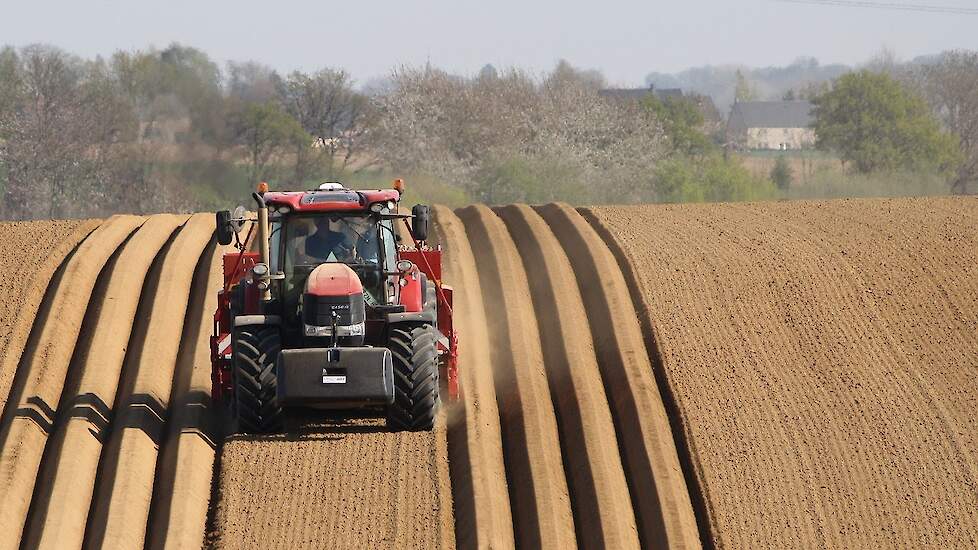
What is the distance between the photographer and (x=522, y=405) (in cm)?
1338

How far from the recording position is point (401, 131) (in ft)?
135

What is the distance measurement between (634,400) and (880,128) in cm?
3240

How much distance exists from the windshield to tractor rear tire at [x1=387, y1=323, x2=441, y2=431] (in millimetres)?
884

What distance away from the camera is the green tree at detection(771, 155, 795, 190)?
3925cm

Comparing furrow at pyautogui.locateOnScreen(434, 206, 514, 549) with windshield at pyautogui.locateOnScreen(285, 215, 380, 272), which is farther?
windshield at pyautogui.locateOnScreen(285, 215, 380, 272)

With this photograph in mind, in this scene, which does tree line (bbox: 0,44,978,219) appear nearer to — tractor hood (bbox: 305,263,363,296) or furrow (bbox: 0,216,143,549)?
furrow (bbox: 0,216,143,549)

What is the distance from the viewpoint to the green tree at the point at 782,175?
39.2m

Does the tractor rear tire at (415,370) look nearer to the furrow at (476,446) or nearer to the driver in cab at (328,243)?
the furrow at (476,446)

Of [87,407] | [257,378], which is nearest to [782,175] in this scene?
[87,407]

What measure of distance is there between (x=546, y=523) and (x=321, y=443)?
237 centimetres

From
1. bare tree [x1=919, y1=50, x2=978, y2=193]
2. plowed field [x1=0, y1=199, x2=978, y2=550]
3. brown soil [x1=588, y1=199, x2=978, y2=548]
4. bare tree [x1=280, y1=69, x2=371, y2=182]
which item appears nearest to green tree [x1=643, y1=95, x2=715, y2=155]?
bare tree [x1=919, y1=50, x2=978, y2=193]

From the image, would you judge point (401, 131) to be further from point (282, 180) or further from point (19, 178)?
point (19, 178)

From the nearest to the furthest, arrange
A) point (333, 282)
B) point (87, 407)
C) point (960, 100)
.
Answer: point (333, 282), point (87, 407), point (960, 100)

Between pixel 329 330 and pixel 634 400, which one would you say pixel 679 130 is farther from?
pixel 329 330
